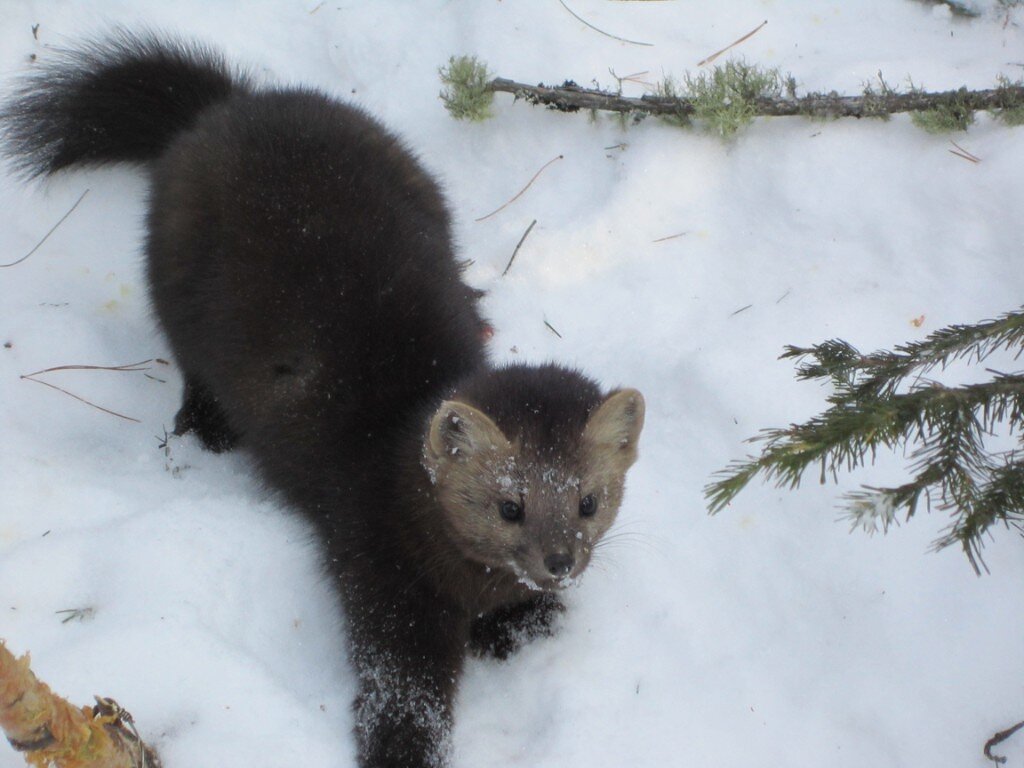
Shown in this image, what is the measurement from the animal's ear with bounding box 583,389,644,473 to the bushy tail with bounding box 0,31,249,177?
8.41 feet

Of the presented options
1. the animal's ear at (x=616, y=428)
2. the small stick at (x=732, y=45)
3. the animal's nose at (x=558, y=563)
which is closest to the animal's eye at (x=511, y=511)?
the animal's nose at (x=558, y=563)

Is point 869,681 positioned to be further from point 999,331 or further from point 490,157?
point 490,157

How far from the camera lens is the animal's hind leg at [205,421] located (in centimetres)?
470

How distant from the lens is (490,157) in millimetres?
5539

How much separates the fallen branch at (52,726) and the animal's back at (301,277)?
1490mm

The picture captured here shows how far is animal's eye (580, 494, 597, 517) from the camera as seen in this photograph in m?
3.69

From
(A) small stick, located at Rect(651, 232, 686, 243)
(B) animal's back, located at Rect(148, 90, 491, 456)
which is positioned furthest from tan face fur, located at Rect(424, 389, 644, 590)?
(A) small stick, located at Rect(651, 232, 686, 243)

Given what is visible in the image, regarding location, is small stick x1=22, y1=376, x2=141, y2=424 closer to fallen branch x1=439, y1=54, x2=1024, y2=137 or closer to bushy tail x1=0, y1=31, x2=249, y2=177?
bushy tail x1=0, y1=31, x2=249, y2=177

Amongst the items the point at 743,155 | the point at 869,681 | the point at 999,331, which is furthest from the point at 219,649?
the point at 743,155

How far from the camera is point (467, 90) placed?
534 centimetres

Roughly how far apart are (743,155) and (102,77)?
309cm

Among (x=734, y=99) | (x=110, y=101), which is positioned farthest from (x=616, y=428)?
(x=110, y=101)

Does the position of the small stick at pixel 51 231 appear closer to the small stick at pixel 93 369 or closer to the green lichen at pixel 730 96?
the small stick at pixel 93 369

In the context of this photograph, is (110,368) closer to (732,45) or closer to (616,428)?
(616,428)
